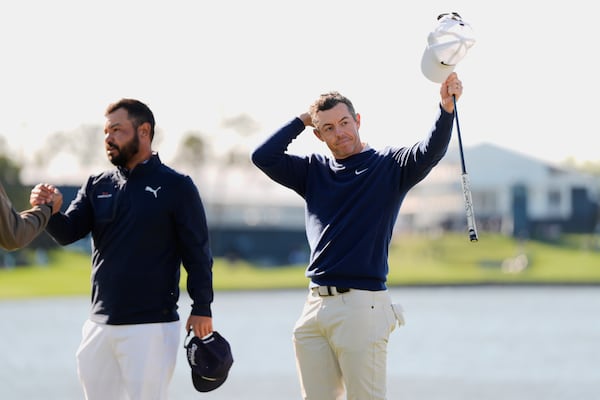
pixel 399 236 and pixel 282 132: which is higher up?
pixel 282 132

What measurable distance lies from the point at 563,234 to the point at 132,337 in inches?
2812

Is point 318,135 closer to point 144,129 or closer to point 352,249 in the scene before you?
point 352,249

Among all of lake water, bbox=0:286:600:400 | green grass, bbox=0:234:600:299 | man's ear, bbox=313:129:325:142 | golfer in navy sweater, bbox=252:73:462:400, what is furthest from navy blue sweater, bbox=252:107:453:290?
green grass, bbox=0:234:600:299

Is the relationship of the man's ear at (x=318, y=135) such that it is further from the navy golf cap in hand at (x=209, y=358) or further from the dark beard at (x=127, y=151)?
the navy golf cap in hand at (x=209, y=358)

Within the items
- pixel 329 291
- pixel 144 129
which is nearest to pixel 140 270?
pixel 144 129

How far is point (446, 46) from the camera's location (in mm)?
4859

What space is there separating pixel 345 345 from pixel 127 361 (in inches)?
35.6

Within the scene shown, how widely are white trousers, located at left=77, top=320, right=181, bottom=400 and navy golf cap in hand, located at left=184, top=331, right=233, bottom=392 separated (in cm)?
11

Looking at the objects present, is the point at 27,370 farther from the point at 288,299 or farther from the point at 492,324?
the point at 288,299

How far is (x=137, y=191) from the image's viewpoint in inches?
198

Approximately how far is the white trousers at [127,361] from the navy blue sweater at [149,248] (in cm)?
6

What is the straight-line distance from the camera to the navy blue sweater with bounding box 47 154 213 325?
4977 mm

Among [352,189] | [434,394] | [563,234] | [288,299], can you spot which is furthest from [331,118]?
[563,234]

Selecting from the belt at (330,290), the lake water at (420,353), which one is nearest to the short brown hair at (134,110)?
the belt at (330,290)
